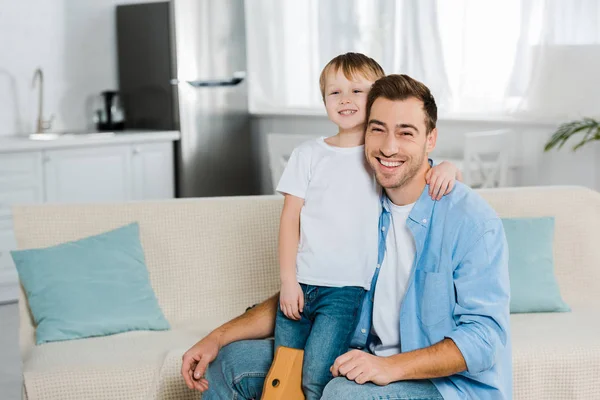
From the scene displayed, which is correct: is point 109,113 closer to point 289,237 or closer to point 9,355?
point 9,355

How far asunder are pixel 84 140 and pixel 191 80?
1.00 m

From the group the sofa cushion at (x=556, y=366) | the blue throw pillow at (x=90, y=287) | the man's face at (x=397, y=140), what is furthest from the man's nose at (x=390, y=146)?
the blue throw pillow at (x=90, y=287)

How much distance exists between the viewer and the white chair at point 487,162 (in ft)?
15.9

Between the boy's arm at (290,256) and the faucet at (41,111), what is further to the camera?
the faucet at (41,111)

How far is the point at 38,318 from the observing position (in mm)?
2719

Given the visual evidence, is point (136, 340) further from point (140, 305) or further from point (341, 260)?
point (341, 260)

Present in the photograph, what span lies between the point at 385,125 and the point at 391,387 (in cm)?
54

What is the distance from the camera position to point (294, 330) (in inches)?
82.9

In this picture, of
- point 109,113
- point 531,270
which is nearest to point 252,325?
point 531,270

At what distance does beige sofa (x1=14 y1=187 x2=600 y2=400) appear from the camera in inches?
97.0

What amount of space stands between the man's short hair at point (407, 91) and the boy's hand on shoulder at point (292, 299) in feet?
1.57

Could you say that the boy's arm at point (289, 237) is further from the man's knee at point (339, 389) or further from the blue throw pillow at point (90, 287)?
the blue throw pillow at point (90, 287)

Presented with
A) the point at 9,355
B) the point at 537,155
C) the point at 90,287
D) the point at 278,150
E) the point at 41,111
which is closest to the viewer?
the point at 90,287

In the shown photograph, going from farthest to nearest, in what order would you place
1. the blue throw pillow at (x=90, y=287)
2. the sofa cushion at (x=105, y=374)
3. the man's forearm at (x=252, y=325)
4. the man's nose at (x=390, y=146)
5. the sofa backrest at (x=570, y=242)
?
the sofa backrest at (x=570, y=242), the blue throw pillow at (x=90, y=287), the sofa cushion at (x=105, y=374), the man's forearm at (x=252, y=325), the man's nose at (x=390, y=146)
